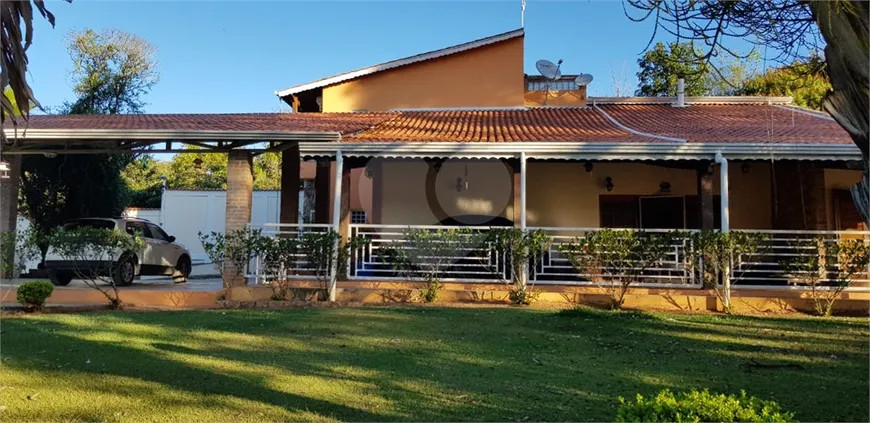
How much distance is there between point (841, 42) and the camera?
12.3 feet

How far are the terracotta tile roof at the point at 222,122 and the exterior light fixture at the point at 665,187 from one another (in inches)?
257

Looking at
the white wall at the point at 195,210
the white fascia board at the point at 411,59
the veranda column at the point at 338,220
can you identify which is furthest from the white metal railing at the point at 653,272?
the white wall at the point at 195,210

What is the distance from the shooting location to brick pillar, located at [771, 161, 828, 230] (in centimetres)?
1244

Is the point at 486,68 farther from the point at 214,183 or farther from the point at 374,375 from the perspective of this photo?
the point at 214,183

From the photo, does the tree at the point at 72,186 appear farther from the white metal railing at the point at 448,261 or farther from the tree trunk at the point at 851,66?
the tree trunk at the point at 851,66

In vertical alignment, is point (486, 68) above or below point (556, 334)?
above

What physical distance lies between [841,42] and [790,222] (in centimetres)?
1042

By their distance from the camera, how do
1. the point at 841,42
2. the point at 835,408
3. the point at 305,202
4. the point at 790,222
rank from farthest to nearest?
the point at 305,202 → the point at 790,222 → the point at 835,408 → the point at 841,42

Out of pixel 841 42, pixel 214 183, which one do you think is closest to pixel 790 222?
pixel 841 42

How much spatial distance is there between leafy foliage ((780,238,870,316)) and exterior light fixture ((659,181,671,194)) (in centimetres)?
414

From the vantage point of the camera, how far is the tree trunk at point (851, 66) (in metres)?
3.65

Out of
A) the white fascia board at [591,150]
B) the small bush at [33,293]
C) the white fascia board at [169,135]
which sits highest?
the white fascia board at [169,135]

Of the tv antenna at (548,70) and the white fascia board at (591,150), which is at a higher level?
the tv antenna at (548,70)

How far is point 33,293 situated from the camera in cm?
945
